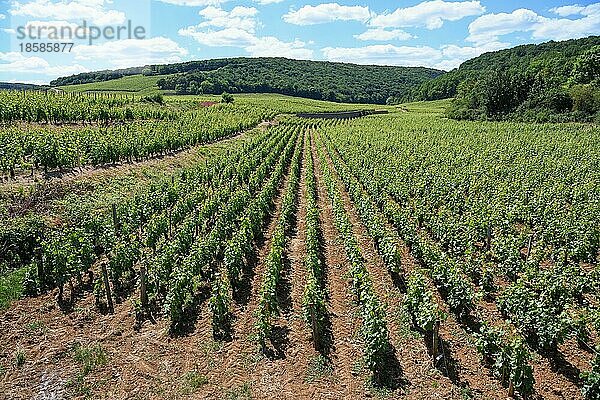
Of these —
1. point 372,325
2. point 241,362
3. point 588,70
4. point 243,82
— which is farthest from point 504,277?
point 243,82

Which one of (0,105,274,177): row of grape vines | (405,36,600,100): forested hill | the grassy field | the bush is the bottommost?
(0,105,274,177): row of grape vines

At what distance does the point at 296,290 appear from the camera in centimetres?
1391

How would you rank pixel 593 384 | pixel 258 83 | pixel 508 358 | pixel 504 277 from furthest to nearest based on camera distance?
pixel 258 83, pixel 504 277, pixel 508 358, pixel 593 384

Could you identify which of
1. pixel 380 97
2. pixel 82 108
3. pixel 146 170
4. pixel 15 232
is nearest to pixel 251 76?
pixel 380 97

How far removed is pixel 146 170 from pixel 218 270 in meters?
15.8

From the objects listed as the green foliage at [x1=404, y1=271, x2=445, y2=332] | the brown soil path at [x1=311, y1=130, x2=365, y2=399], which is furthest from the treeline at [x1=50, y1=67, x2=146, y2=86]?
the green foliage at [x1=404, y1=271, x2=445, y2=332]

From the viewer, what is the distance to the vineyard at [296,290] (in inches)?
384

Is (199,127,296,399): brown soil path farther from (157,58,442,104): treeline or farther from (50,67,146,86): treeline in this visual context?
(50,67,146,86): treeline

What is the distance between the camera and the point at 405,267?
15.7 m

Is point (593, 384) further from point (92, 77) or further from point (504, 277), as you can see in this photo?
point (92, 77)

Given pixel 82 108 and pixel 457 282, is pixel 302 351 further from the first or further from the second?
pixel 82 108

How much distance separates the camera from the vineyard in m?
9.77

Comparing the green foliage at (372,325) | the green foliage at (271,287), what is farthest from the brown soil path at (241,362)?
the green foliage at (372,325)

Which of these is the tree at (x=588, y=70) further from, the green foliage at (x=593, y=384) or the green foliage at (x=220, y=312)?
the green foliage at (x=220, y=312)
